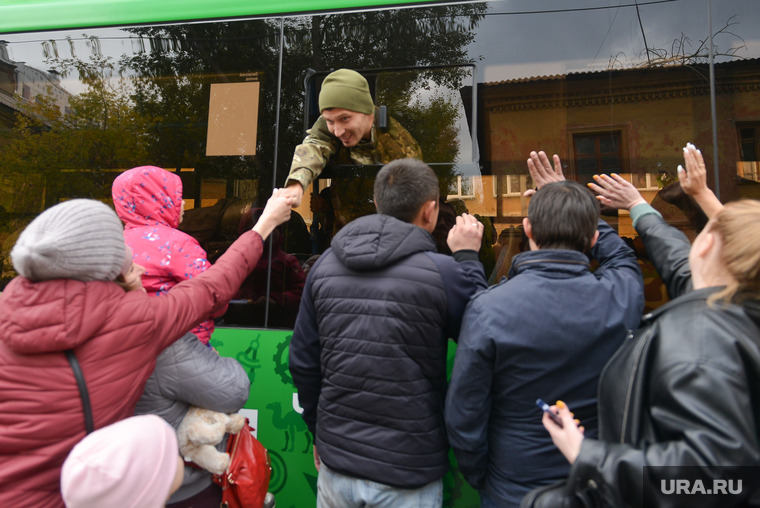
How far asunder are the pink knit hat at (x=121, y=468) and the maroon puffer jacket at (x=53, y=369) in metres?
0.12

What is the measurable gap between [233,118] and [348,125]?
2.25 feet

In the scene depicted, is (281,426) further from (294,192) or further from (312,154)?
(312,154)

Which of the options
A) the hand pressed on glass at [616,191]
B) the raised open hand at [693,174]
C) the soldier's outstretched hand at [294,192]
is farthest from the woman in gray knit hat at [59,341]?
the raised open hand at [693,174]

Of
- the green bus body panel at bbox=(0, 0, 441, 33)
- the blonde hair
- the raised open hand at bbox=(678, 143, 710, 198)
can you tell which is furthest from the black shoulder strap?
the raised open hand at bbox=(678, 143, 710, 198)

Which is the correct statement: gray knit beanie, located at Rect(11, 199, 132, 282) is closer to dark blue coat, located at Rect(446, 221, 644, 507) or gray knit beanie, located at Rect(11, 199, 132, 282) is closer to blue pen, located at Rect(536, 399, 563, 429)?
dark blue coat, located at Rect(446, 221, 644, 507)

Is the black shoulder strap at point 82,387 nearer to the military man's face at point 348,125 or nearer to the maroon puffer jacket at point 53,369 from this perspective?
the maroon puffer jacket at point 53,369

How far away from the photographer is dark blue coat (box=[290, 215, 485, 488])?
150 centimetres

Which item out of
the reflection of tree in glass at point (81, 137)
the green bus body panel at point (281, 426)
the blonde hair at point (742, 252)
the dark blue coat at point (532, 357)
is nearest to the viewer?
the blonde hair at point (742, 252)

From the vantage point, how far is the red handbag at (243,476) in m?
1.76

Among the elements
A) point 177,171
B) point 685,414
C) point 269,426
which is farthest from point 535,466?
point 177,171

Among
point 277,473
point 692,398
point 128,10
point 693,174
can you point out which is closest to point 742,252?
point 692,398

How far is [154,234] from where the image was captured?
1720 mm

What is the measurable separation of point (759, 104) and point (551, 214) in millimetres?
1354

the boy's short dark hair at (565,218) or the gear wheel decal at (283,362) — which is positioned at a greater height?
the boy's short dark hair at (565,218)
